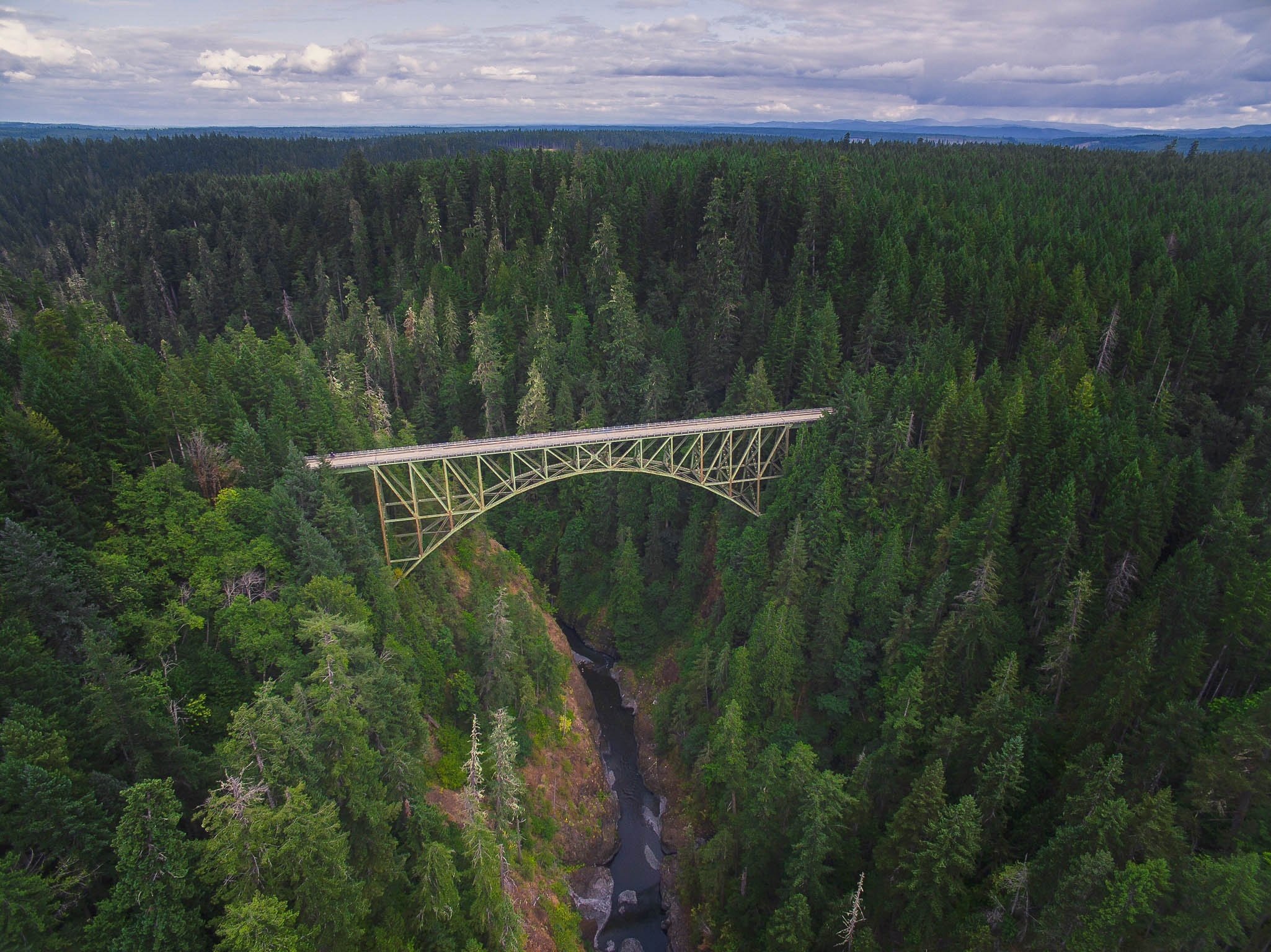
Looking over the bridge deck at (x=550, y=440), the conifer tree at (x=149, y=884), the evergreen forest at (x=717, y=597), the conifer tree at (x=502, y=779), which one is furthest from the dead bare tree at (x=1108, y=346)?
the conifer tree at (x=149, y=884)

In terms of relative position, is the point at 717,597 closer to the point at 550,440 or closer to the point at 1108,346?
the point at 550,440

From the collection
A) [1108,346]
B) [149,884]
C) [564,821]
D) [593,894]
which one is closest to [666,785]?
[564,821]

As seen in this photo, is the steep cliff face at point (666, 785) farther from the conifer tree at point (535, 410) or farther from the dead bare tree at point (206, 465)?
the dead bare tree at point (206, 465)

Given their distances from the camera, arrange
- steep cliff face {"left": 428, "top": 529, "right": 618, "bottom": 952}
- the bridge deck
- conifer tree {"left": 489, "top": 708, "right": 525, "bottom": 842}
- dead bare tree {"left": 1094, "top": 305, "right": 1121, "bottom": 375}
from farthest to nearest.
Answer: dead bare tree {"left": 1094, "top": 305, "right": 1121, "bottom": 375} → the bridge deck → steep cliff face {"left": 428, "top": 529, "right": 618, "bottom": 952} → conifer tree {"left": 489, "top": 708, "right": 525, "bottom": 842}

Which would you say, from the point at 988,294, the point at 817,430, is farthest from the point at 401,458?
the point at 988,294

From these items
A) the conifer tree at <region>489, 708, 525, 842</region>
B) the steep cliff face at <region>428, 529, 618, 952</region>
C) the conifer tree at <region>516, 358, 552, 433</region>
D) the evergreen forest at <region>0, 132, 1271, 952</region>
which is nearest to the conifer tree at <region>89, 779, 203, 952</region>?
the evergreen forest at <region>0, 132, 1271, 952</region>

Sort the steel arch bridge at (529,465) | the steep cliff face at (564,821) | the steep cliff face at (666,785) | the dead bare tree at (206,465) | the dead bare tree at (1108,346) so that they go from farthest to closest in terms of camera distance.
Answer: the dead bare tree at (1108,346) → the steel arch bridge at (529,465) → the steep cliff face at (666,785) → the dead bare tree at (206,465) → the steep cliff face at (564,821)

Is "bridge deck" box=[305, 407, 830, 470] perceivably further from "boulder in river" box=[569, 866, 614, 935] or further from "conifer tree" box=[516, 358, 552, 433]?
"boulder in river" box=[569, 866, 614, 935]
